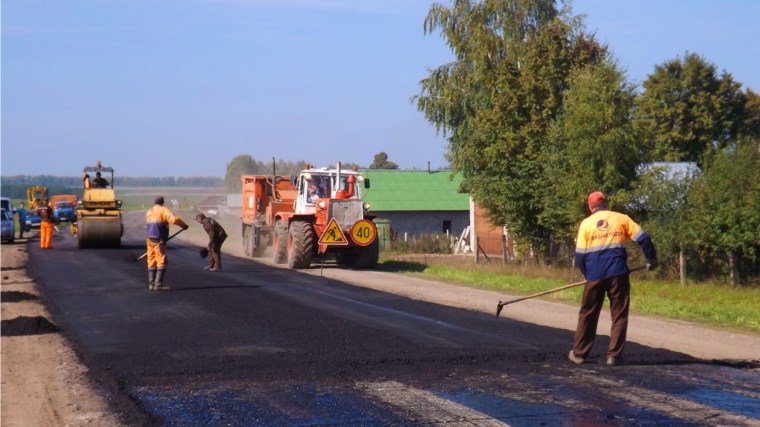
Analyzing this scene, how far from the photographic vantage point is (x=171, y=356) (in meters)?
8.55

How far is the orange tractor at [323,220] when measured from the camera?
2225 cm

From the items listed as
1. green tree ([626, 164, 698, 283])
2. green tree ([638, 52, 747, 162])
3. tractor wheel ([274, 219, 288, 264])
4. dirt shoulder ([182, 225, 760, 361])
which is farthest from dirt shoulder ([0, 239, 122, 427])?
green tree ([638, 52, 747, 162])

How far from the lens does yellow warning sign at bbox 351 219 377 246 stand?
874 inches

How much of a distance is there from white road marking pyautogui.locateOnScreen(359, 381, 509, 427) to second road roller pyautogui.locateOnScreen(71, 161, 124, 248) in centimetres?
2481

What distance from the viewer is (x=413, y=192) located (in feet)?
163

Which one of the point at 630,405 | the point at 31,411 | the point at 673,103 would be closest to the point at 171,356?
the point at 31,411

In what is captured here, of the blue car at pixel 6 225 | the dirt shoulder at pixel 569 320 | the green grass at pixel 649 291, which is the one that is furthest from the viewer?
the blue car at pixel 6 225

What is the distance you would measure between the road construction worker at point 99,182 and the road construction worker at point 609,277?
25865 millimetres

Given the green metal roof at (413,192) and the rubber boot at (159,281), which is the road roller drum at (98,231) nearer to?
the rubber boot at (159,281)

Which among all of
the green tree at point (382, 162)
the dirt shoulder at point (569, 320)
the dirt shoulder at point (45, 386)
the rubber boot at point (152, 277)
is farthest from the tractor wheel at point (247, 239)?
the green tree at point (382, 162)

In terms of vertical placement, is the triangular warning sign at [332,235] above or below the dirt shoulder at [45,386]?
above

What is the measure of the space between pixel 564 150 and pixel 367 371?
16.1m

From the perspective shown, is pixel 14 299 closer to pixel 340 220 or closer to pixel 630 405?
pixel 340 220

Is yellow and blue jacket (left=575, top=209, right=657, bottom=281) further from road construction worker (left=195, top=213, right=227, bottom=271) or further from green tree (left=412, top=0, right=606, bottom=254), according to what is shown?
green tree (left=412, top=0, right=606, bottom=254)
